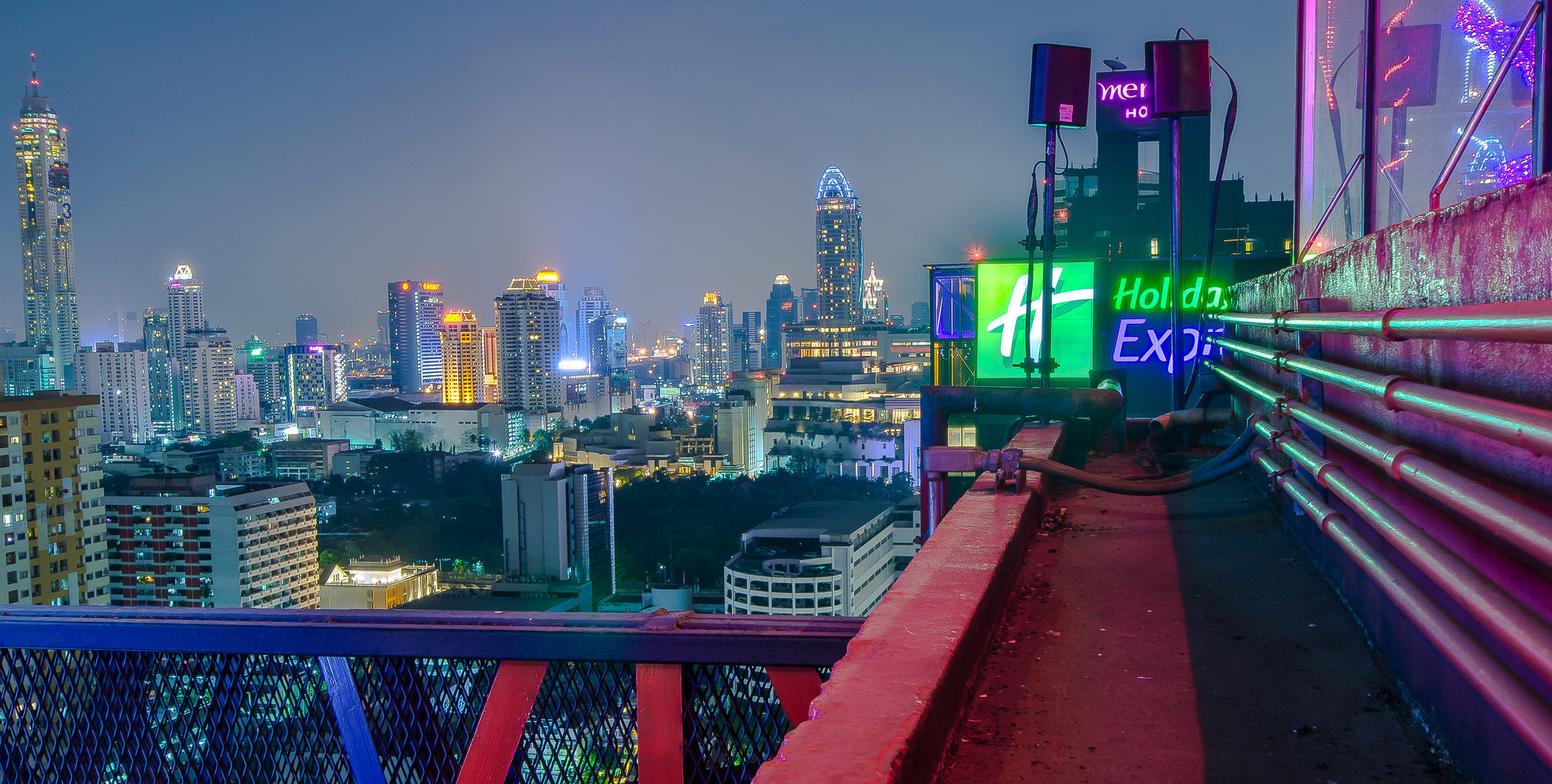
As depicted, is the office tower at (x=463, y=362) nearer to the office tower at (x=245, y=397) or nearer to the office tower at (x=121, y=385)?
the office tower at (x=245, y=397)

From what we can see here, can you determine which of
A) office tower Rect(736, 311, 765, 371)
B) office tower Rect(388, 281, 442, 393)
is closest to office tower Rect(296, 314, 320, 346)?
office tower Rect(388, 281, 442, 393)

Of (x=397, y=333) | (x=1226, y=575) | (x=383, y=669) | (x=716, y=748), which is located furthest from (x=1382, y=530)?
(x=397, y=333)

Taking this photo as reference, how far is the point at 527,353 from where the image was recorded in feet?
338

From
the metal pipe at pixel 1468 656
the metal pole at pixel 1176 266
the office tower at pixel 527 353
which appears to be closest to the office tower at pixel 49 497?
the metal pole at pixel 1176 266

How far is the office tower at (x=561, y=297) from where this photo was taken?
112062 millimetres

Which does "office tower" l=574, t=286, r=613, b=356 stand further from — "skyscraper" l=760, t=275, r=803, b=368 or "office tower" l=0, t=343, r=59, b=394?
"office tower" l=0, t=343, r=59, b=394

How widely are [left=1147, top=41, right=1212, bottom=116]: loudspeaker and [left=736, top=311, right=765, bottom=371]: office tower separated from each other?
132m

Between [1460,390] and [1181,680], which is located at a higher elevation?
[1460,390]

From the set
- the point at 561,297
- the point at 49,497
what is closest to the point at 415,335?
the point at 561,297

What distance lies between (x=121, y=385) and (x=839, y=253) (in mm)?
82701

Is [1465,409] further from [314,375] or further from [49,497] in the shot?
[314,375]

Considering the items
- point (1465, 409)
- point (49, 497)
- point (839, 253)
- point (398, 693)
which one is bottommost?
point (49, 497)

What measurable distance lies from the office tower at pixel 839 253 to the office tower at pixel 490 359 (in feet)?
142

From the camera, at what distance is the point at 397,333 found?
14788cm
